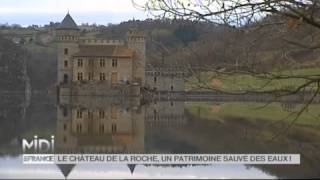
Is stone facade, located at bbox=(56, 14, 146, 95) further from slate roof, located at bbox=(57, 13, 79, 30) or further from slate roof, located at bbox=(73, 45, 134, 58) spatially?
slate roof, located at bbox=(57, 13, 79, 30)

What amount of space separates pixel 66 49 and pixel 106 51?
4691 mm

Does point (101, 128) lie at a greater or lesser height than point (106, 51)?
lesser

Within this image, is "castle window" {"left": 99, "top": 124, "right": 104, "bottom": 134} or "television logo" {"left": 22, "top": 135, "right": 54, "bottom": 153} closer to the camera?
"television logo" {"left": 22, "top": 135, "right": 54, "bottom": 153}

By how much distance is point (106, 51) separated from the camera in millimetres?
65812

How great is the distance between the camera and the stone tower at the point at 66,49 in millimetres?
65562

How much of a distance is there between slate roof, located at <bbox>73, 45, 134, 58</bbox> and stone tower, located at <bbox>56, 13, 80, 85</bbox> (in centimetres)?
109

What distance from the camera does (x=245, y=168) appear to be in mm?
11172

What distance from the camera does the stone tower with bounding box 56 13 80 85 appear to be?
65.6 metres

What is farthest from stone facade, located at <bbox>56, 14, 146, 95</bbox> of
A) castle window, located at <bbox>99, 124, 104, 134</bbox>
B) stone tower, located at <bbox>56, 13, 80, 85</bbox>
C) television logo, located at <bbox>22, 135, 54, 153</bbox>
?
television logo, located at <bbox>22, 135, 54, 153</bbox>

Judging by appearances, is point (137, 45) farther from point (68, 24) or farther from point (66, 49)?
point (68, 24)

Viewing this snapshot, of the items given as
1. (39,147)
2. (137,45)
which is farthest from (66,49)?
(39,147)

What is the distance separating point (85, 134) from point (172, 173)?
31.6ft

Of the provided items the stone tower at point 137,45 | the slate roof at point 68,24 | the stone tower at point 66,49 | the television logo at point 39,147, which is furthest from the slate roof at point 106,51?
the television logo at point 39,147

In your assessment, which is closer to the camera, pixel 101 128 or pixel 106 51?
pixel 101 128
